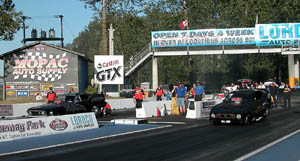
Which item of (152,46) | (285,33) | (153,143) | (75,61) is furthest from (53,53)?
(153,143)

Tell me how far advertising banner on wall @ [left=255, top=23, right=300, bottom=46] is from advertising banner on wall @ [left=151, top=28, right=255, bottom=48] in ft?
2.36

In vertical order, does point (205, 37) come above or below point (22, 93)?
above

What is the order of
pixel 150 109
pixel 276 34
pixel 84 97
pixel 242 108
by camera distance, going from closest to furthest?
pixel 242 108 → pixel 150 109 → pixel 84 97 → pixel 276 34

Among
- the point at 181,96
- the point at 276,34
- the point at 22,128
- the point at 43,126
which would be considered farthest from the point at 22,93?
the point at 22,128

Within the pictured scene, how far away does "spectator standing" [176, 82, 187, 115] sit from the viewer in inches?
977

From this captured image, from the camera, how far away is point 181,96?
983 inches

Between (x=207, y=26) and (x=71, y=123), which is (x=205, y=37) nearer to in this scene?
(x=207, y=26)

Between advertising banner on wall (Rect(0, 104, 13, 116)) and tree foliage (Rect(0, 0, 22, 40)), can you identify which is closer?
advertising banner on wall (Rect(0, 104, 13, 116))

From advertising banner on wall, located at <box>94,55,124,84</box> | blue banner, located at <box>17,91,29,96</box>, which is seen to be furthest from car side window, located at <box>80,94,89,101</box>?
blue banner, located at <box>17,91,29,96</box>

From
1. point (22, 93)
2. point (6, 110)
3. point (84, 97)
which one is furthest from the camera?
point (22, 93)

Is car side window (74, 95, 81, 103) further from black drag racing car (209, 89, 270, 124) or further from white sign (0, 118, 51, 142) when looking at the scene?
black drag racing car (209, 89, 270, 124)

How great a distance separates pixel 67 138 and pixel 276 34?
3450cm

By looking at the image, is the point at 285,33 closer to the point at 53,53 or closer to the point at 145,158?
the point at 53,53

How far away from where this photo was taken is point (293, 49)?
45281mm
